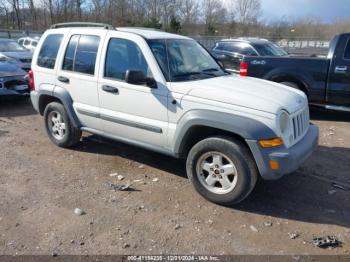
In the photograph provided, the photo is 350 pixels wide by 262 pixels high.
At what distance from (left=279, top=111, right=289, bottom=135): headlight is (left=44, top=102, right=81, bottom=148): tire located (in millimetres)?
3185

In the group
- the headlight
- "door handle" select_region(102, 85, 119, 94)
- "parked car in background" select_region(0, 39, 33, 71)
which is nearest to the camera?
the headlight

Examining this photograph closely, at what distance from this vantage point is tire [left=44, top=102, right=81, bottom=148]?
5.55 metres

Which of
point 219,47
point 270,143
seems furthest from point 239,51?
point 270,143

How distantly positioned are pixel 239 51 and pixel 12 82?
6226mm

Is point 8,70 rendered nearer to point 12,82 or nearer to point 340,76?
point 12,82

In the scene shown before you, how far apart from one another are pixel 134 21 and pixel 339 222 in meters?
46.4

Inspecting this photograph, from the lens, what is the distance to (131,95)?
4.52 metres

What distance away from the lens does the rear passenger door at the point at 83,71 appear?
16.2 ft

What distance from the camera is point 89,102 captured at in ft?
16.6

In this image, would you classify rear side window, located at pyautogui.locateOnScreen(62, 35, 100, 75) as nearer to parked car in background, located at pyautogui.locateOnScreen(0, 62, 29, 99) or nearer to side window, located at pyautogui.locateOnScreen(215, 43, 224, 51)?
parked car in background, located at pyautogui.locateOnScreen(0, 62, 29, 99)

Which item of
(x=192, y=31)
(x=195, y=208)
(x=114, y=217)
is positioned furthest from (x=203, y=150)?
(x=192, y=31)

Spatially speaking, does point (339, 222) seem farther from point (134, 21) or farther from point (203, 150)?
point (134, 21)

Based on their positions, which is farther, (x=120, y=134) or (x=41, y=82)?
(x=41, y=82)

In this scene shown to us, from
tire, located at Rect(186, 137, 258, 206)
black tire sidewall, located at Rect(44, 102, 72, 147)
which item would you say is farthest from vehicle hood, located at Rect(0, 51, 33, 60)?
tire, located at Rect(186, 137, 258, 206)
